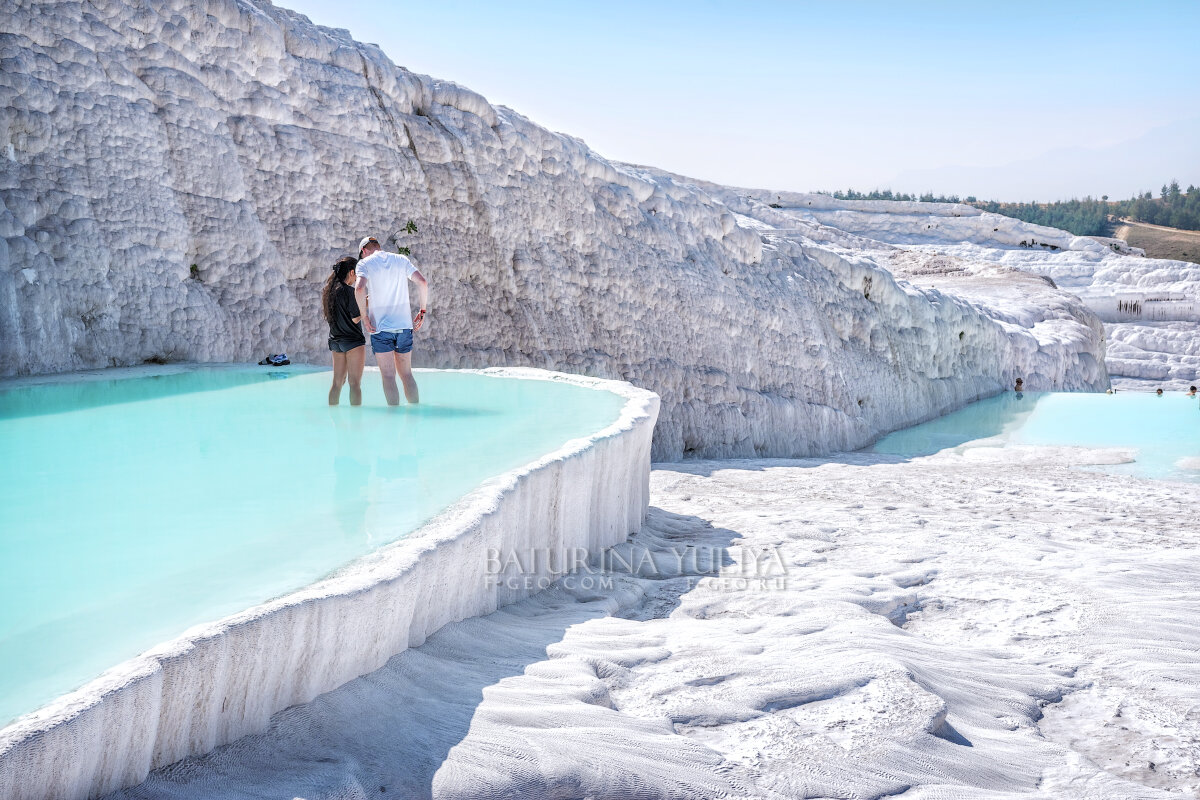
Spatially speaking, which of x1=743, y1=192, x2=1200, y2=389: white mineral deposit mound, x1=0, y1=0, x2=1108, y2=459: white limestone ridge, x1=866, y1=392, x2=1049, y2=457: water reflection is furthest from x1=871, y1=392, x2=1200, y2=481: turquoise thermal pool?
x1=743, y1=192, x2=1200, y2=389: white mineral deposit mound

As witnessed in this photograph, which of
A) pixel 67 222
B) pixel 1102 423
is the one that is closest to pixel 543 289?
pixel 67 222

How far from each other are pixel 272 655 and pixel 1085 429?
14461 millimetres

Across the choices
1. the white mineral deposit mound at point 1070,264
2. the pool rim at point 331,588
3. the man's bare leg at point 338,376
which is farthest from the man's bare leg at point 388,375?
the white mineral deposit mound at point 1070,264

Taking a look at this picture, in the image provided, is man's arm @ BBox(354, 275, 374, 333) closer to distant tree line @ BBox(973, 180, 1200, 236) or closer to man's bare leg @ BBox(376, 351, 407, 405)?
man's bare leg @ BBox(376, 351, 407, 405)

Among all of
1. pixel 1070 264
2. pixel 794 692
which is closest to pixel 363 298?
pixel 794 692

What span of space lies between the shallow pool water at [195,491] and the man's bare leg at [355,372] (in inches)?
3.5

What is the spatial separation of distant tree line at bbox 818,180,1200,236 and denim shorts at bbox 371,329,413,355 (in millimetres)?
58844

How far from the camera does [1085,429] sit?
13602 millimetres

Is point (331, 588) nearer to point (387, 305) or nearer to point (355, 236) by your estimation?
point (387, 305)

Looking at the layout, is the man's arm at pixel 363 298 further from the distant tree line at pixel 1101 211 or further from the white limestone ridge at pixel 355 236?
the distant tree line at pixel 1101 211

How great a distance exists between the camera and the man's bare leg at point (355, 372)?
537 centimetres

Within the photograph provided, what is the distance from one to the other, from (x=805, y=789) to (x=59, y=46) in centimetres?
858

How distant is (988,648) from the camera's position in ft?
11.2

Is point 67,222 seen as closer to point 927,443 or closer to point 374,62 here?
point 374,62
